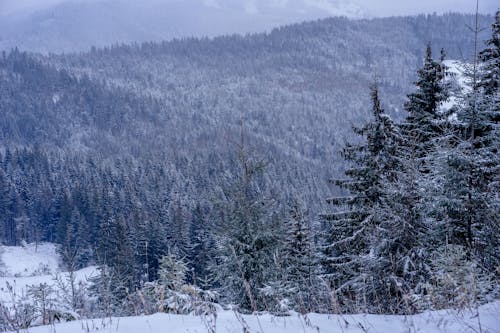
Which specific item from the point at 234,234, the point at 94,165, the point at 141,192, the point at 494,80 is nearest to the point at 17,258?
the point at 141,192

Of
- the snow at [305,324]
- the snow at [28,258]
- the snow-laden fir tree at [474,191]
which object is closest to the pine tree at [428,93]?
the snow-laden fir tree at [474,191]

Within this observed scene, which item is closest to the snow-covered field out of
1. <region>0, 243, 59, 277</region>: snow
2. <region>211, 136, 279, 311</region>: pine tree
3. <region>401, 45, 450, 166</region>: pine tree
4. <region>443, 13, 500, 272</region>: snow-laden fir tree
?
<region>443, 13, 500, 272</region>: snow-laden fir tree

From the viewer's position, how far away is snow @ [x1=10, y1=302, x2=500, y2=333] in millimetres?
3373

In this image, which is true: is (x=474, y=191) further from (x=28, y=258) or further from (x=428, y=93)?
(x=28, y=258)

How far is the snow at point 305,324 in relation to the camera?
11.1 feet

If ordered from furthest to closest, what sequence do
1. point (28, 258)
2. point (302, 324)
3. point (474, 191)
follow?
point (28, 258) < point (474, 191) < point (302, 324)

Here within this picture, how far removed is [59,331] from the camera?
3695mm

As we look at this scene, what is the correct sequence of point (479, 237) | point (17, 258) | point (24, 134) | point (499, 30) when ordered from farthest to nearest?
point (24, 134), point (17, 258), point (499, 30), point (479, 237)

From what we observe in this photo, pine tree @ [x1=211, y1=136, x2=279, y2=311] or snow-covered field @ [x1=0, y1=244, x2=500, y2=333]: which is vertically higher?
snow-covered field @ [x1=0, y1=244, x2=500, y2=333]

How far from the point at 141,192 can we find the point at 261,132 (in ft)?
366

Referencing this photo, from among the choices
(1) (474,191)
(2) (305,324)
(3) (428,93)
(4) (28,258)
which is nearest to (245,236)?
(1) (474,191)

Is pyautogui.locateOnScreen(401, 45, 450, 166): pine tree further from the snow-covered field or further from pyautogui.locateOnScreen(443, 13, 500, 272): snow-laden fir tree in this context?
the snow-covered field

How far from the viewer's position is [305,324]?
11.8ft

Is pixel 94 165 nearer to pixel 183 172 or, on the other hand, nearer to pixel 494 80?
pixel 183 172
